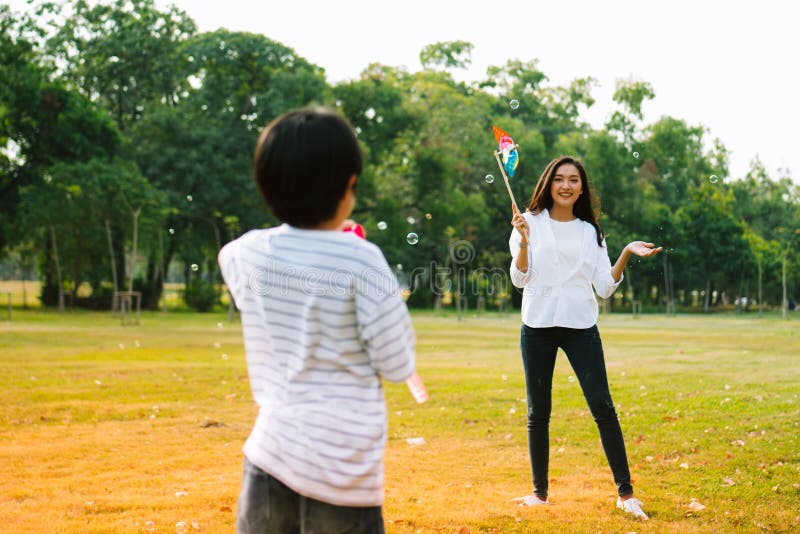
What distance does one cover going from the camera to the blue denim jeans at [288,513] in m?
2.29

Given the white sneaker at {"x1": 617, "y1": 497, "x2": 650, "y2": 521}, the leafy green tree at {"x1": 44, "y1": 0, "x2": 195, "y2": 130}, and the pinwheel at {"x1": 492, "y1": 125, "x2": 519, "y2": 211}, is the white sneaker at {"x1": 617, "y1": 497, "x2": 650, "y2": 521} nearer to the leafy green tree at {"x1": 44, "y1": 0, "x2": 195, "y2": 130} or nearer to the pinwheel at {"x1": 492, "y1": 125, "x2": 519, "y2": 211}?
the pinwheel at {"x1": 492, "y1": 125, "x2": 519, "y2": 211}

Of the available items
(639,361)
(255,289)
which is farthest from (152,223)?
(255,289)

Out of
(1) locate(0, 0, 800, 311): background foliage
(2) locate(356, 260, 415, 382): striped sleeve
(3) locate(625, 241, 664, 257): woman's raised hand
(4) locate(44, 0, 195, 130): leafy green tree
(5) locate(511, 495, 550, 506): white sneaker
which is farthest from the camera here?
(4) locate(44, 0, 195, 130): leafy green tree

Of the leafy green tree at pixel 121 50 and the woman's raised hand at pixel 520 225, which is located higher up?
the leafy green tree at pixel 121 50

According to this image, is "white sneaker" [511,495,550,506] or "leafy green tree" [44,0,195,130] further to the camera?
"leafy green tree" [44,0,195,130]

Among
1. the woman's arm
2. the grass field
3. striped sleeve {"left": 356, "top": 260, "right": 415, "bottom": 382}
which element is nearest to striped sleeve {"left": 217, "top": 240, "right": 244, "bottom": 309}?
striped sleeve {"left": 356, "top": 260, "right": 415, "bottom": 382}

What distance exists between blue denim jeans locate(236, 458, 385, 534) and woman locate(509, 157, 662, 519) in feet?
9.19

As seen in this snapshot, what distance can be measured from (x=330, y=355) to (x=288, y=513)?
1.48 ft

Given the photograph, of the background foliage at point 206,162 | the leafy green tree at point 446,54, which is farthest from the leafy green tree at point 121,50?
the leafy green tree at point 446,54

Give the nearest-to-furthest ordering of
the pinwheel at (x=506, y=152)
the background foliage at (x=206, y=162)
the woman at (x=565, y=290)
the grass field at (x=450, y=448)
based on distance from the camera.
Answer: the woman at (x=565, y=290) → the grass field at (x=450, y=448) → the pinwheel at (x=506, y=152) → the background foliage at (x=206, y=162)

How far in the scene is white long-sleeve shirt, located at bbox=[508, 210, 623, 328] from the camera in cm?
493

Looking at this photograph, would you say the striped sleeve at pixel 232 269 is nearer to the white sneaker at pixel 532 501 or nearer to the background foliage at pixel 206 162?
the white sneaker at pixel 532 501

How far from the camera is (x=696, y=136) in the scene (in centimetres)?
2272

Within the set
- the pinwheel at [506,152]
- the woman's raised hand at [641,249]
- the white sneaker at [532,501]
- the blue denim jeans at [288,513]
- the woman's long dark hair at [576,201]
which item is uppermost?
the pinwheel at [506,152]
